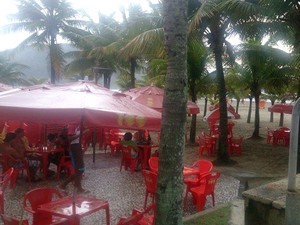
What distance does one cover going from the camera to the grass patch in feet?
18.9

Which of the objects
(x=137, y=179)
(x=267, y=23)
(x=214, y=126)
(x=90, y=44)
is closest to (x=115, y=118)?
(x=137, y=179)

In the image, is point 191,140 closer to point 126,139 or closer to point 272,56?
point 272,56

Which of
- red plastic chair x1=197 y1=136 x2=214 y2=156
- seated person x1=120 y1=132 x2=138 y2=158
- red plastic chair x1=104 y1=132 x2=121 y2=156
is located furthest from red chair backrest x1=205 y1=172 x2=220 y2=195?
red plastic chair x1=197 y1=136 x2=214 y2=156

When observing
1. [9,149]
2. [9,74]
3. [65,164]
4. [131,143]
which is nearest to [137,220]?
[9,149]

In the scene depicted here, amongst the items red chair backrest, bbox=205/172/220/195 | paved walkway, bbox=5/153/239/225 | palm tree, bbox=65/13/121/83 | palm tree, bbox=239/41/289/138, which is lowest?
paved walkway, bbox=5/153/239/225

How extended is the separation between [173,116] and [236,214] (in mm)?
3336

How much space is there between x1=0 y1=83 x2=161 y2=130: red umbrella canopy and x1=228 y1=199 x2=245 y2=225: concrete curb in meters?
2.18

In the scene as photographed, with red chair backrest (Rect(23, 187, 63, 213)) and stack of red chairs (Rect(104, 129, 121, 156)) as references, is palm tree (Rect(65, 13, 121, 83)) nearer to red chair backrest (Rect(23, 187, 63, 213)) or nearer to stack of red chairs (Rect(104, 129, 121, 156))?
stack of red chairs (Rect(104, 129, 121, 156))

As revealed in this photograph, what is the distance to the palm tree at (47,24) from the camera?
24891 mm

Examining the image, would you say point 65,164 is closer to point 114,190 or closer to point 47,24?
point 114,190

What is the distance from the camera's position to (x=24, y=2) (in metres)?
24.8

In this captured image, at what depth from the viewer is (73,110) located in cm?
427

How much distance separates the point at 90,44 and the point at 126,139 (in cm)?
1757

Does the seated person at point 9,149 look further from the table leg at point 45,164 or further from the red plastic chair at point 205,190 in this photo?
the red plastic chair at point 205,190
